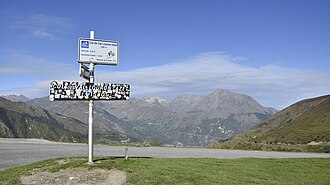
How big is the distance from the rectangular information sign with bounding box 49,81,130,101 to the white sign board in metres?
1.20

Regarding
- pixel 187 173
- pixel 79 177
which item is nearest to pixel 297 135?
pixel 187 173

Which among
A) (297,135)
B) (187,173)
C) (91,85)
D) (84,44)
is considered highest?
(84,44)

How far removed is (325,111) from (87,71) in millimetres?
122011

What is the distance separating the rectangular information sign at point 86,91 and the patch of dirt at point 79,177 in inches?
141

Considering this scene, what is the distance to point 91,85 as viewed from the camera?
1716 centimetres

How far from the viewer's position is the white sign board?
17156 mm

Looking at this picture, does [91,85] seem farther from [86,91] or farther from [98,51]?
[98,51]

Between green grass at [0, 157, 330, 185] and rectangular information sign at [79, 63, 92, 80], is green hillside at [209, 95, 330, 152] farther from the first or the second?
rectangular information sign at [79, 63, 92, 80]

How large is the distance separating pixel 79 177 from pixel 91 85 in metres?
4.82

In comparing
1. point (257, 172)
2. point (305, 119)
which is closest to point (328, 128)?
point (305, 119)

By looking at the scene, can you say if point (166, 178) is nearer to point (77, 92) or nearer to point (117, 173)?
point (117, 173)

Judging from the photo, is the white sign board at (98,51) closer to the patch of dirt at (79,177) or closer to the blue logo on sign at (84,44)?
the blue logo on sign at (84,44)

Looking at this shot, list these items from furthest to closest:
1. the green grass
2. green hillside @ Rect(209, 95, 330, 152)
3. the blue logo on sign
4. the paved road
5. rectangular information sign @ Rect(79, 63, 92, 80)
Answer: green hillside @ Rect(209, 95, 330, 152)
the paved road
the blue logo on sign
rectangular information sign @ Rect(79, 63, 92, 80)
the green grass

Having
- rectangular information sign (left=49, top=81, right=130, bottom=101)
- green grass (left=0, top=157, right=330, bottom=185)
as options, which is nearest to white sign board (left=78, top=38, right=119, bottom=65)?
rectangular information sign (left=49, top=81, right=130, bottom=101)
